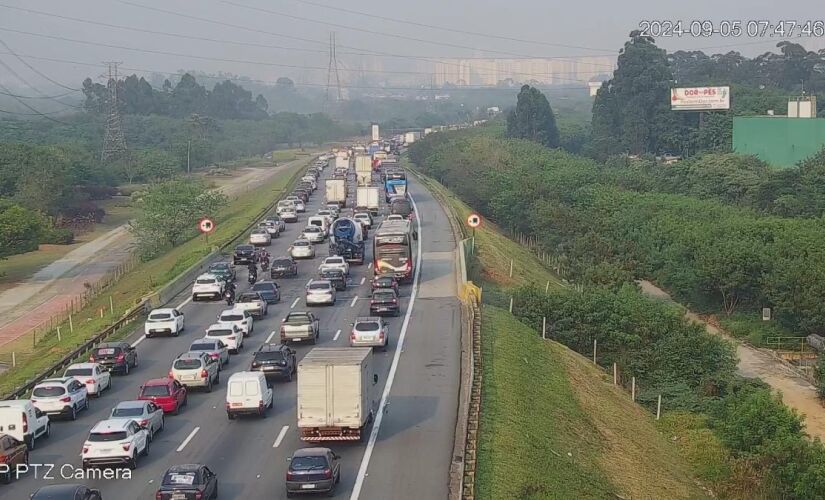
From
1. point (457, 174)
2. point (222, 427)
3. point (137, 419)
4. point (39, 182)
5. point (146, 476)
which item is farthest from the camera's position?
point (457, 174)

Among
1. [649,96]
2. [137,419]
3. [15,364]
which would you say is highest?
[649,96]

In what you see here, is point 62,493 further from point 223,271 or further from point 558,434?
point 223,271

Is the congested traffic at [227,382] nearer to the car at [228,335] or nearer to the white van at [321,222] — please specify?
the car at [228,335]

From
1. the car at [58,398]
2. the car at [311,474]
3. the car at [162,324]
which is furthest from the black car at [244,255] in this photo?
the car at [311,474]

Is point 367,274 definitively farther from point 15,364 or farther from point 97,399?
point 97,399

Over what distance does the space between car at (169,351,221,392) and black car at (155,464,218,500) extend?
12.0m

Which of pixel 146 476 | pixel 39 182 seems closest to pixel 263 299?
pixel 146 476

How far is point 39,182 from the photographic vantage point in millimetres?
120875

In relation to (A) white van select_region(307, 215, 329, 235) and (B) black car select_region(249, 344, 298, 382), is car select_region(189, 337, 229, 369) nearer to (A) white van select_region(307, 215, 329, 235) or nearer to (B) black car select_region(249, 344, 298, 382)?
(B) black car select_region(249, 344, 298, 382)

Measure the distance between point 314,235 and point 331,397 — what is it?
46.7 metres

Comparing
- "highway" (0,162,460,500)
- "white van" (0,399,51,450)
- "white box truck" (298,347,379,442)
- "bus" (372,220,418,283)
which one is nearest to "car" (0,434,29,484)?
"highway" (0,162,460,500)

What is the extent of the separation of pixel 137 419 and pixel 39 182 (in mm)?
96331

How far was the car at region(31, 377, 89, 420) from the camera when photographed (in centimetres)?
3412

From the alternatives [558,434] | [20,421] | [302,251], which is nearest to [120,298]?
[302,251]
